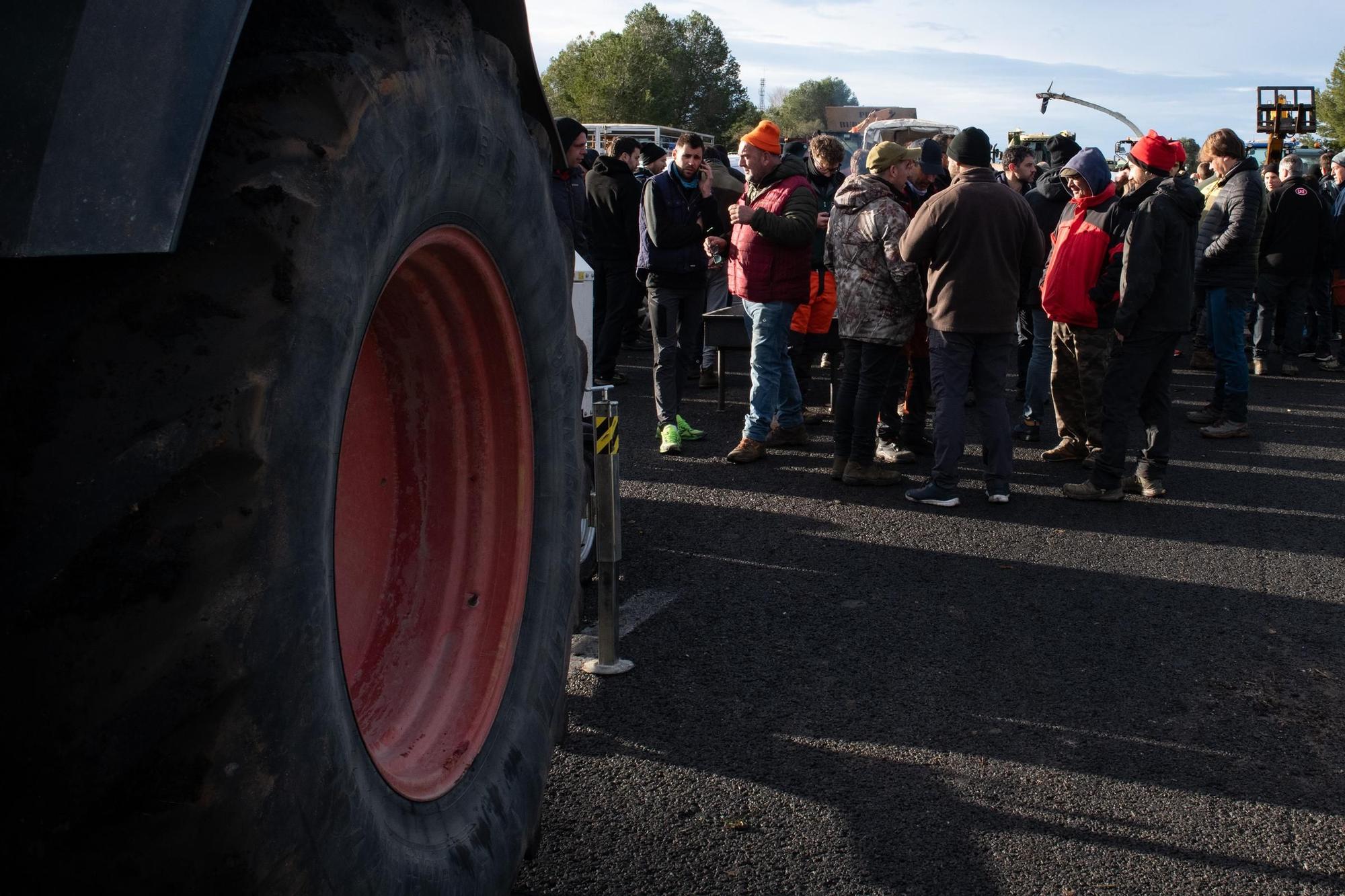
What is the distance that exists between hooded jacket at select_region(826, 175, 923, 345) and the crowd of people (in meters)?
0.01

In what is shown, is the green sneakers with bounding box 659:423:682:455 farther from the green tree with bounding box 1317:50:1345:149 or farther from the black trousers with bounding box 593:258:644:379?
the green tree with bounding box 1317:50:1345:149

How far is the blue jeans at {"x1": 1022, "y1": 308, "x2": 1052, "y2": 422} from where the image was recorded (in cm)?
889

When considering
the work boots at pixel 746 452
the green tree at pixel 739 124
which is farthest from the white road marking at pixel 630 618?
the green tree at pixel 739 124

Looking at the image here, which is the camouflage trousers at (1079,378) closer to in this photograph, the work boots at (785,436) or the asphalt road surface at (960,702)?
the asphalt road surface at (960,702)

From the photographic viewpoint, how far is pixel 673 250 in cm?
871

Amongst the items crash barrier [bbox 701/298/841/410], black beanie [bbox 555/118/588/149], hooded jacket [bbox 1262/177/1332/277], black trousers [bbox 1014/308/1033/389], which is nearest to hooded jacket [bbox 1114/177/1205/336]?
black trousers [bbox 1014/308/1033/389]

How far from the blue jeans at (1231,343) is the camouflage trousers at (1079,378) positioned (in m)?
1.59

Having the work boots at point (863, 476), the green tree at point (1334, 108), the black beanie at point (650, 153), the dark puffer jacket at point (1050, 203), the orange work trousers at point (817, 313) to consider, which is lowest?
the work boots at point (863, 476)

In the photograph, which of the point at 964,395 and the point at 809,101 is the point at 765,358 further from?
the point at 809,101

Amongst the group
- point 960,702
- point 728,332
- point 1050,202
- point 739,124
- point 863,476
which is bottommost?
point 960,702

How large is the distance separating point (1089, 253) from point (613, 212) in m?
4.39

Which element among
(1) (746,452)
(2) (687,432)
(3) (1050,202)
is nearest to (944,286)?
(1) (746,452)

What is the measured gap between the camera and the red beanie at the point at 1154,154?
715 cm

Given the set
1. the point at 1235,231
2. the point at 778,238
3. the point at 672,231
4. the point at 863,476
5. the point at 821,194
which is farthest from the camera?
the point at 821,194
